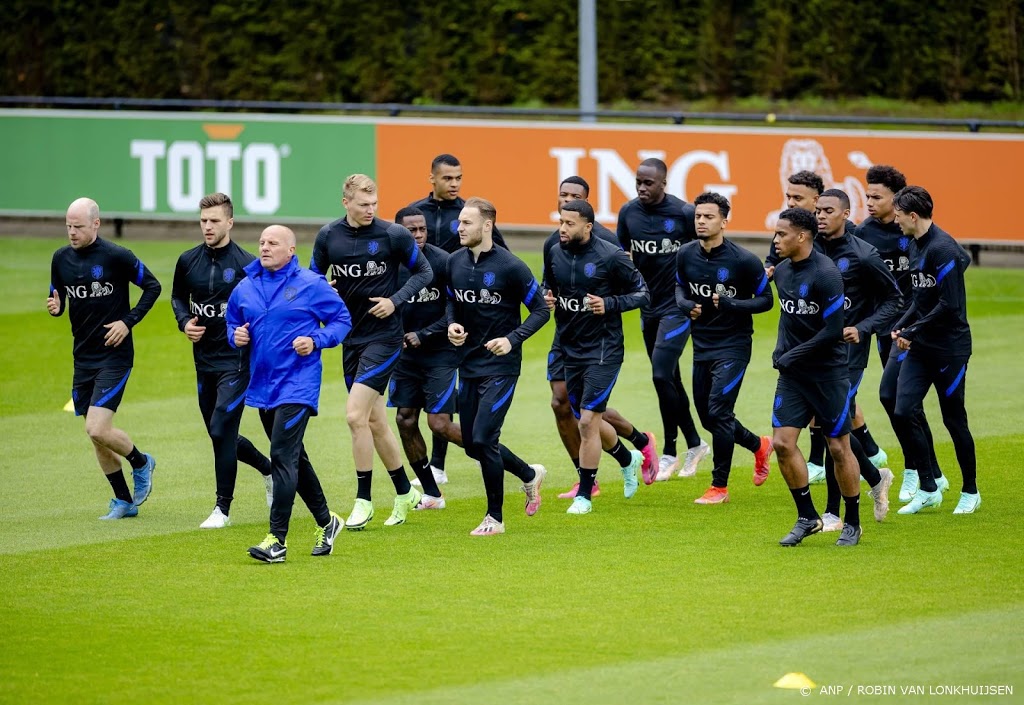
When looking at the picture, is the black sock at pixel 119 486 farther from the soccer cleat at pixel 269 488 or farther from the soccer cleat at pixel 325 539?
the soccer cleat at pixel 325 539

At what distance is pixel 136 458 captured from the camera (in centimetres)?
1253

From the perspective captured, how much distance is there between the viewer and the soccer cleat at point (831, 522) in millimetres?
11367

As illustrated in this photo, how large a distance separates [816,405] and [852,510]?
77 centimetres

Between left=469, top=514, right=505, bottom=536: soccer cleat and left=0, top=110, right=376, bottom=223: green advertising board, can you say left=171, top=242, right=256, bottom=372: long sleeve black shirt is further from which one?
left=0, top=110, right=376, bottom=223: green advertising board

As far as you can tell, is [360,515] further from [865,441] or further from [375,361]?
[865,441]

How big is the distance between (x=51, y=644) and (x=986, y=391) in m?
10.6

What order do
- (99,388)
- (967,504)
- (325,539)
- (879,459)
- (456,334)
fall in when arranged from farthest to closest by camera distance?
(879,459) → (99,388) → (967,504) → (456,334) → (325,539)

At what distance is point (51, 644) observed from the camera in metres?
8.98

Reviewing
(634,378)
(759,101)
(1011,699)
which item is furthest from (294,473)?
(759,101)

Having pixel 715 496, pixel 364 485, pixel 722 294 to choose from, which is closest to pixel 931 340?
pixel 722 294

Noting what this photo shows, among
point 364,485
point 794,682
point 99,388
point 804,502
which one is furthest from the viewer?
point 99,388

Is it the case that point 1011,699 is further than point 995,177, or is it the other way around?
point 995,177

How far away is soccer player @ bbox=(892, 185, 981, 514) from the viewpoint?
1172 centimetres

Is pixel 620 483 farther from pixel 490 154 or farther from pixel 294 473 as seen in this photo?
pixel 490 154
